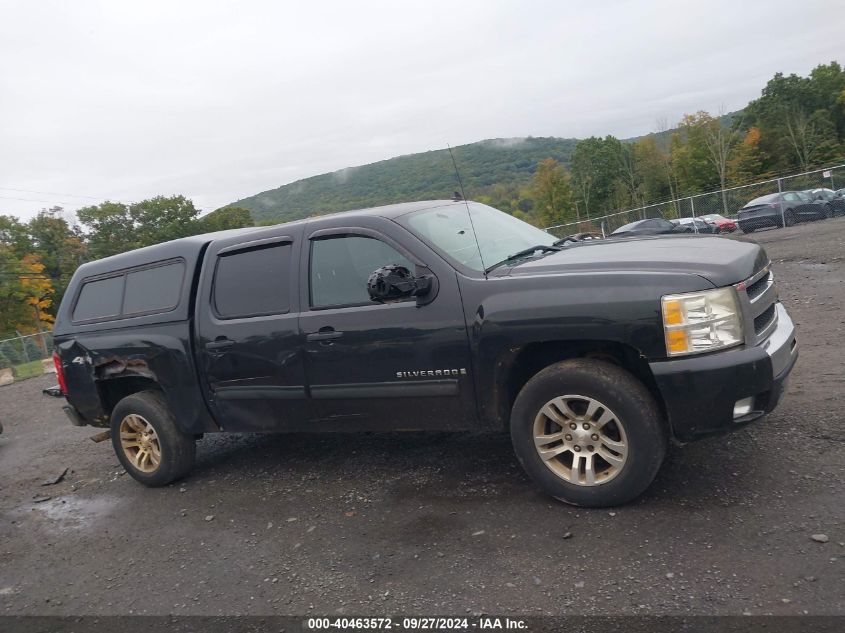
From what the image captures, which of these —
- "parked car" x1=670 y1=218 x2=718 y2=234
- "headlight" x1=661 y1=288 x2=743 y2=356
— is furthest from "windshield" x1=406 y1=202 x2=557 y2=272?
"parked car" x1=670 y1=218 x2=718 y2=234

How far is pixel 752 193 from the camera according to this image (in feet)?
84.0

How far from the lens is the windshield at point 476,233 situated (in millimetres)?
4242

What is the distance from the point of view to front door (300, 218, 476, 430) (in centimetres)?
402

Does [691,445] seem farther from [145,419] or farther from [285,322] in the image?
[145,419]

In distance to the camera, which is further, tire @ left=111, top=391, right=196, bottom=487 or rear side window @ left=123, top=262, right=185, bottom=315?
tire @ left=111, top=391, right=196, bottom=487

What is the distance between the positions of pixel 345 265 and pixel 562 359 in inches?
62.9

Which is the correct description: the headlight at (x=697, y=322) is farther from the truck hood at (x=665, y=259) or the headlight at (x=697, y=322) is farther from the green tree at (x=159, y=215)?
the green tree at (x=159, y=215)

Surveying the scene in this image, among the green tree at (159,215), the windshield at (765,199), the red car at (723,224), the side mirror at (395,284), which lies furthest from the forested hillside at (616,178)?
the side mirror at (395,284)

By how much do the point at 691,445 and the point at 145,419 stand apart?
4209 mm

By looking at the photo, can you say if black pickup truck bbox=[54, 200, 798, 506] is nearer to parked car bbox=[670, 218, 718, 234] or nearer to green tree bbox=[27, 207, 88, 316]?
parked car bbox=[670, 218, 718, 234]

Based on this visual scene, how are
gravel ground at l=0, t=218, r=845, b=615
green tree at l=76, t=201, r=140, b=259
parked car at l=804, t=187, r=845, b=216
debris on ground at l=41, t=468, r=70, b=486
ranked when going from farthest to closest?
1. green tree at l=76, t=201, r=140, b=259
2. parked car at l=804, t=187, r=845, b=216
3. debris on ground at l=41, t=468, r=70, b=486
4. gravel ground at l=0, t=218, r=845, b=615

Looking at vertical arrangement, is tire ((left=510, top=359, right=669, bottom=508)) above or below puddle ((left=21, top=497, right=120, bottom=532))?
above

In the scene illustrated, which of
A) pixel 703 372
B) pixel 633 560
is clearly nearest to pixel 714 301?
pixel 703 372

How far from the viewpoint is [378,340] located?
13.7 ft
